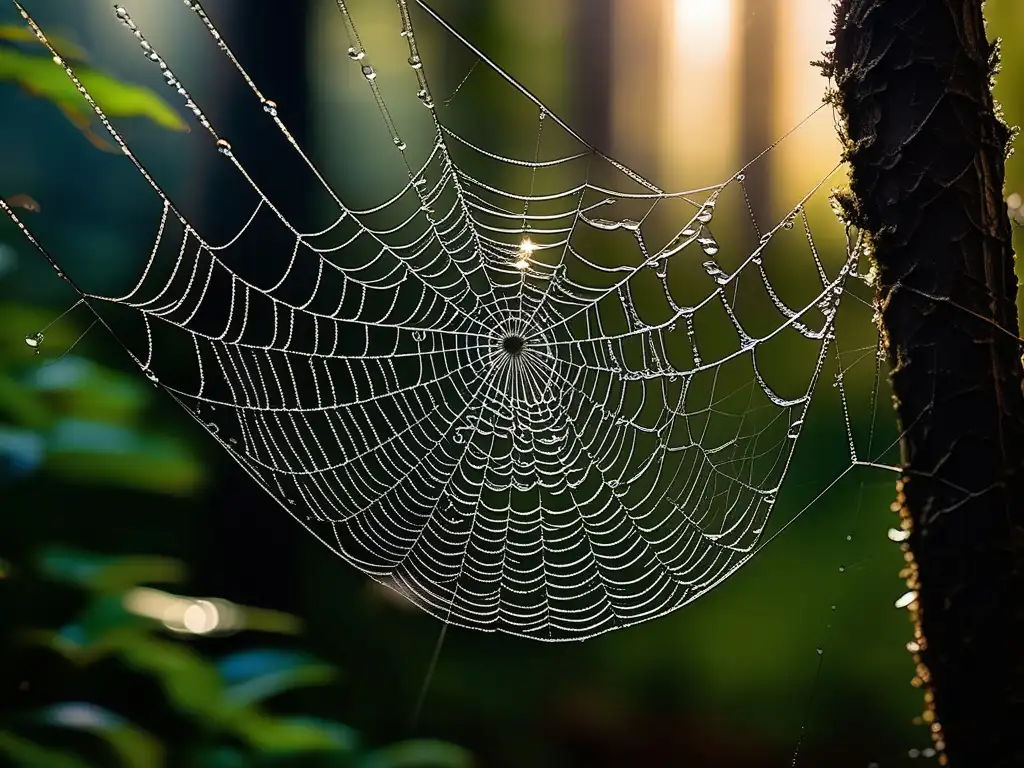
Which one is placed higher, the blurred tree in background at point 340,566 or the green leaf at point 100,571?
the blurred tree in background at point 340,566

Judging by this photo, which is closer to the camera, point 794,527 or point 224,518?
point 224,518

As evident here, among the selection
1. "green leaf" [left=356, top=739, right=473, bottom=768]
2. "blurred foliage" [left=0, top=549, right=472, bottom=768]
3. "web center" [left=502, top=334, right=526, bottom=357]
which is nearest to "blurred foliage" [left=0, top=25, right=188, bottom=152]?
"blurred foliage" [left=0, top=549, right=472, bottom=768]

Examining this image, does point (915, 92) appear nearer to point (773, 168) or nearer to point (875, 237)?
point (875, 237)

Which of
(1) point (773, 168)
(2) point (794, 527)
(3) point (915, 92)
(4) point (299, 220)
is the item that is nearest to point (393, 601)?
(4) point (299, 220)

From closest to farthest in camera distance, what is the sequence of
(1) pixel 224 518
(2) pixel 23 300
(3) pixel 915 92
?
1. (3) pixel 915 92
2. (2) pixel 23 300
3. (1) pixel 224 518

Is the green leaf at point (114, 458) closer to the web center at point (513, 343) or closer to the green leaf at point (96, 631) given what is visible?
the green leaf at point (96, 631)

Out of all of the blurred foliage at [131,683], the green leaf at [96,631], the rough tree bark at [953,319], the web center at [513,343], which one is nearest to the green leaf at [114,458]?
the blurred foliage at [131,683]

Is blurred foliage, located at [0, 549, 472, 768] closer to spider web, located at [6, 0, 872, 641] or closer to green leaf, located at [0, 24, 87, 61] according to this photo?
spider web, located at [6, 0, 872, 641]

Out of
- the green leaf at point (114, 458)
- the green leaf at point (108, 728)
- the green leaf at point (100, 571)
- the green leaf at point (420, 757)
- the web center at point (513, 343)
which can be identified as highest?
the web center at point (513, 343)
